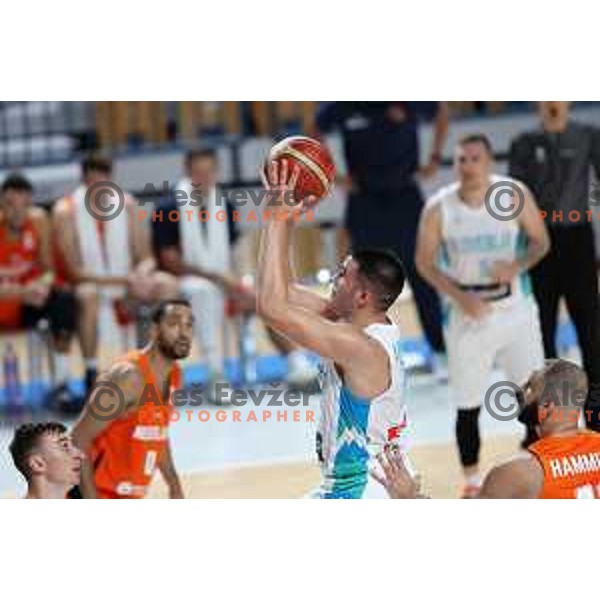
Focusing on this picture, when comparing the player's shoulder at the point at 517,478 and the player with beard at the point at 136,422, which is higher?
the player with beard at the point at 136,422

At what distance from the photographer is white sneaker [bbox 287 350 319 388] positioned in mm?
5504

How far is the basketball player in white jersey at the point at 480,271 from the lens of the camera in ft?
18.4

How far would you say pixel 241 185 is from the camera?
18.7 ft

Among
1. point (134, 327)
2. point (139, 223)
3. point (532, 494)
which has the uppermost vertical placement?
point (139, 223)

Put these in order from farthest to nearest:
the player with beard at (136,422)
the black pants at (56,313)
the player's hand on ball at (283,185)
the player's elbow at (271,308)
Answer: the black pants at (56,313)
the player with beard at (136,422)
the player's hand on ball at (283,185)
the player's elbow at (271,308)

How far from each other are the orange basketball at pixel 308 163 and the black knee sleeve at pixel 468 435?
1.02 metres

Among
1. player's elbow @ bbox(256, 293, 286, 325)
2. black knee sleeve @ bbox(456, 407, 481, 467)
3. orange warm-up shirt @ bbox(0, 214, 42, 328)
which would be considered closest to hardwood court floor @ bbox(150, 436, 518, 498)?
black knee sleeve @ bbox(456, 407, 481, 467)

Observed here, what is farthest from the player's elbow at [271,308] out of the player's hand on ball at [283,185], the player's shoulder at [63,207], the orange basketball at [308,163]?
the player's shoulder at [63,207]

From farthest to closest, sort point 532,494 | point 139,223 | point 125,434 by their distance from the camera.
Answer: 1. point 139,223
2. point 125,434
3. point 532,494

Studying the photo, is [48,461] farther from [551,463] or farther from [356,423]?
[551,463]

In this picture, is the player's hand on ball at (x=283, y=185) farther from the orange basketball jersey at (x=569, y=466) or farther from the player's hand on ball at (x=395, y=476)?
the orange basketball jersey at (x=569, y=466)
